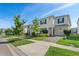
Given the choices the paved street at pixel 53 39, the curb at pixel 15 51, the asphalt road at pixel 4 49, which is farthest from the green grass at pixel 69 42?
the asphalt road at pixel 4 49

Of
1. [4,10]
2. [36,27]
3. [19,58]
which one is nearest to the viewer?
[19,58]

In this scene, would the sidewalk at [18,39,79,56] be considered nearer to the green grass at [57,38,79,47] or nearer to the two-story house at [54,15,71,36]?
the green grass at [57,38,79,47]

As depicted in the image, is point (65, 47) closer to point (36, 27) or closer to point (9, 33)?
point (36, 27)

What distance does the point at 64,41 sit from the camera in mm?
7000

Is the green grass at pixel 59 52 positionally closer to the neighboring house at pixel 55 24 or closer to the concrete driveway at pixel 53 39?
the concrete driveway at pixel 53 39

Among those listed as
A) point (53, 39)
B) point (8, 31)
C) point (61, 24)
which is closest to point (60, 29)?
point (61, 24)

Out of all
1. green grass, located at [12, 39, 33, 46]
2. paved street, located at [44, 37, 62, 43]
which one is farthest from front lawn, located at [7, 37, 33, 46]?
paved street, located at [44, 37, 62, 43]

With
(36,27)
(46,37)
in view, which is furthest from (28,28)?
(46,37)

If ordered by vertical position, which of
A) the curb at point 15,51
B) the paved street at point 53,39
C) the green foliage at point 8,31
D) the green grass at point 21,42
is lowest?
the curb at point 15,51

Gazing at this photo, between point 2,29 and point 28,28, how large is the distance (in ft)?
3.11

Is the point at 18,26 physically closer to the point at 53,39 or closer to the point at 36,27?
the point at 36,27

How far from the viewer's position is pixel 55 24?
24.8ft

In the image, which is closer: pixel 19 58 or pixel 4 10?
pixel 19 58

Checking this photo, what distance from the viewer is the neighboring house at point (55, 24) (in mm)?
7217
